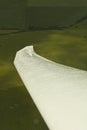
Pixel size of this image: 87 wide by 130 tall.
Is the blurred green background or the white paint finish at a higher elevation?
the white paint finish

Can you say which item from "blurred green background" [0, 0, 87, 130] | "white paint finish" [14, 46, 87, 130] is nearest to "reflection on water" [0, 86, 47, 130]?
"blurred green background" [0, 0, 87, 130]

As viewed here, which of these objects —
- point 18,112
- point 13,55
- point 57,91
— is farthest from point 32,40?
point 57,91

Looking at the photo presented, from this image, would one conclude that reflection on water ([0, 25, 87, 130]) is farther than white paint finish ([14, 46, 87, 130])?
Yes

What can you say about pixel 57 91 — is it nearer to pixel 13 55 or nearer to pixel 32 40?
pixel 13 55

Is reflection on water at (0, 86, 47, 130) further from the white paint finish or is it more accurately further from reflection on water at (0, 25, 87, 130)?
the white paint finish

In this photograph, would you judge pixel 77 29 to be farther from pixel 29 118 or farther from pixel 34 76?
pixel 34 76

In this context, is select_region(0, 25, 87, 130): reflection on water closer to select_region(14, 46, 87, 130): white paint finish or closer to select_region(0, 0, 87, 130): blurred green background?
select_region(0, 0, 87, 130): blurred green background
